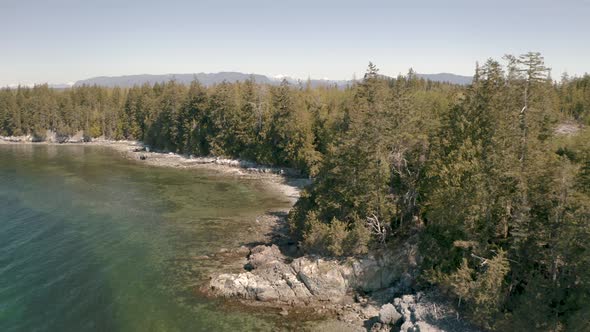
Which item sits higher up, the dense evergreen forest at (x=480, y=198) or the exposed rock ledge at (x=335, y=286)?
the dense evergreen forest at (x=480, y=198)

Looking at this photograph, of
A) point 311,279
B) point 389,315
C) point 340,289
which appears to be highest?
point 311,279

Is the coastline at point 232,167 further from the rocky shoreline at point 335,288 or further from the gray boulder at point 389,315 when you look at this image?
the gray boulder at point 389,315

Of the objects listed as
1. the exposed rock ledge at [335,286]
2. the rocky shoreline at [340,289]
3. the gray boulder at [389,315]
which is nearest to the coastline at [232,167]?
the rocky shoreline at [340,289]

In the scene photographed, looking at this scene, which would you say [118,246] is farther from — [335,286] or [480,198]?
[480,198]

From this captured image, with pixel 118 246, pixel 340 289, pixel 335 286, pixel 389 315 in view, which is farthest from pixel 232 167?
pixel 389 315

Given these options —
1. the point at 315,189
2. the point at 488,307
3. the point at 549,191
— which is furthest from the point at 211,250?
the point at 549,191

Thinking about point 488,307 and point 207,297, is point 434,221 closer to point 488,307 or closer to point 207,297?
point 488,307
